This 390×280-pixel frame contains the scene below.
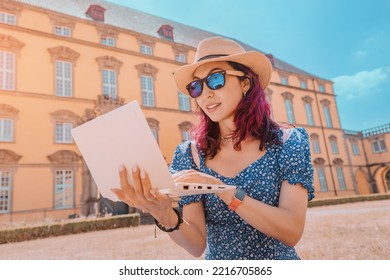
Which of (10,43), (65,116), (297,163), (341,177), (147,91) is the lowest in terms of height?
(297,163)

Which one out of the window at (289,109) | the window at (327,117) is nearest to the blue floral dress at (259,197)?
the window at (327,117)

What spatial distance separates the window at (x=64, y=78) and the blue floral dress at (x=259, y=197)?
12.1 m

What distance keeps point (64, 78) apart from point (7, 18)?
2.79m

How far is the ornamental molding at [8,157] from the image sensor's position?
9664mm

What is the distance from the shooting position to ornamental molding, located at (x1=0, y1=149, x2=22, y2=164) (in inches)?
380

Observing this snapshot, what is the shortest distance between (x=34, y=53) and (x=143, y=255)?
10.1 m

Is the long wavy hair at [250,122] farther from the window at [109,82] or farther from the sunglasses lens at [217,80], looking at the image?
the window at [109,82]

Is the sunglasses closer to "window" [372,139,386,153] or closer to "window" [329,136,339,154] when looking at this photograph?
"window" [372,139,386,153]

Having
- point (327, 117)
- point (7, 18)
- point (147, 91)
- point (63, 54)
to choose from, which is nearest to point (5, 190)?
point (63, 54)

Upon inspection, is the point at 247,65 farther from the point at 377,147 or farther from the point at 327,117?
the point at 327,117

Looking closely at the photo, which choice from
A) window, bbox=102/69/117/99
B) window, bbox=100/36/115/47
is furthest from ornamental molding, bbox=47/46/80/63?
window, bbox=100/36/115/47

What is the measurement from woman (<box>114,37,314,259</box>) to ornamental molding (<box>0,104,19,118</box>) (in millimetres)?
10829

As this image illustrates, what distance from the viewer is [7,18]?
10602 mm

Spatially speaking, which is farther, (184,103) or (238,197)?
(184,103)
